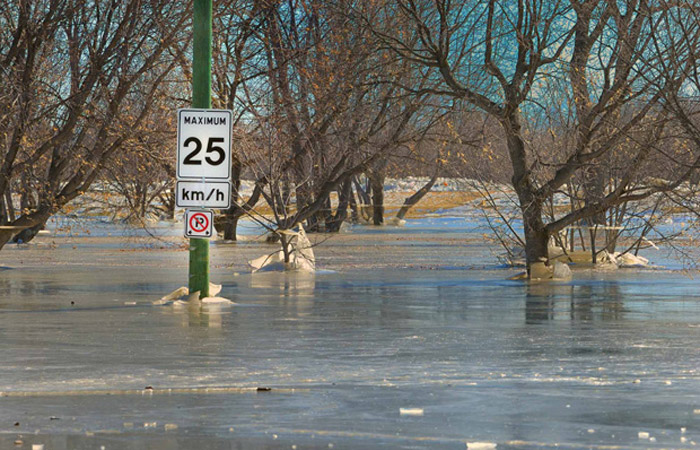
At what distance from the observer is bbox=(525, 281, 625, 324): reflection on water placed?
16.9 meters

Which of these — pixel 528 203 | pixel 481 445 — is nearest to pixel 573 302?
pixel 528 203

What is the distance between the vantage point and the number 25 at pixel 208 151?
57.2 feet

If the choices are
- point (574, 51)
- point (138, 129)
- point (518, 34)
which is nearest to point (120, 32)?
point (138, 129)

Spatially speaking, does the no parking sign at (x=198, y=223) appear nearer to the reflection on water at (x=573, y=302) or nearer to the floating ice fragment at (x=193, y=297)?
the floating ice fragment at (x=193, y=297)

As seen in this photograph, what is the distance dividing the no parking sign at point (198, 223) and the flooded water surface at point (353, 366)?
105 centimetres

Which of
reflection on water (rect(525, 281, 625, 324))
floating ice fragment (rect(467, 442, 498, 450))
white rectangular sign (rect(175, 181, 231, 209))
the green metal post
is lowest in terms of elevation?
floating ice fragment (rect(467, 442, 498, 450))

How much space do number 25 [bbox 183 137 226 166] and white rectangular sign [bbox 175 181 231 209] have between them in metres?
0.29

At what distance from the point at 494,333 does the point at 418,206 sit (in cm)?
8261

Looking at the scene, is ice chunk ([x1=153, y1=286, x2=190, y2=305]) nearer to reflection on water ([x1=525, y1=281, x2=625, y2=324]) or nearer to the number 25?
the number 25

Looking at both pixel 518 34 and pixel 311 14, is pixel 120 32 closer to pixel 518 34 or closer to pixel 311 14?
pixel 518 34

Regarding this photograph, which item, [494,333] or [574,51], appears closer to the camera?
[494,333]

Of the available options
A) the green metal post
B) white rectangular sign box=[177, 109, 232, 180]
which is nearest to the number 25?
white rectangular sign box=[177, 109, 232, 180]

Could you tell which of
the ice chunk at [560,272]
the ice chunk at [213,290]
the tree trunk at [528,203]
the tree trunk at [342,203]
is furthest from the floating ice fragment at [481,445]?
the tree trunk at [342,203]

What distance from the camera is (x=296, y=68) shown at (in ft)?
102
